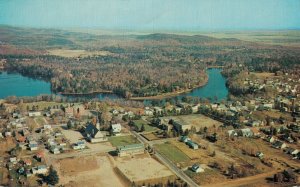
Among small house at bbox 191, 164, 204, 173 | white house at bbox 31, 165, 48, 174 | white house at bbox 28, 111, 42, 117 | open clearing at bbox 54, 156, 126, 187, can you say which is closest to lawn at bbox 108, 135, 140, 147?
open clearing at bbox 54, 156, 126, 187

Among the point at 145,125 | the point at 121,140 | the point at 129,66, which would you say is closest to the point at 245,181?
the point at 121,140

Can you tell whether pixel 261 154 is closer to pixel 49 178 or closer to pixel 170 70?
pixel 49 178

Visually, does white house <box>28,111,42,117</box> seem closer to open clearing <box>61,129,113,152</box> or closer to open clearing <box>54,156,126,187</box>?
open clearing <box>61,129,113,152</box>

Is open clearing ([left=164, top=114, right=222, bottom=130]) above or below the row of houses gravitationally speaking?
below

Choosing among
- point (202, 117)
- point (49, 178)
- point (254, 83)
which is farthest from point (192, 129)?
point (254, 83)

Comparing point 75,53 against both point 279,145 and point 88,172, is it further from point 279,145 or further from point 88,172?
point 88,172
